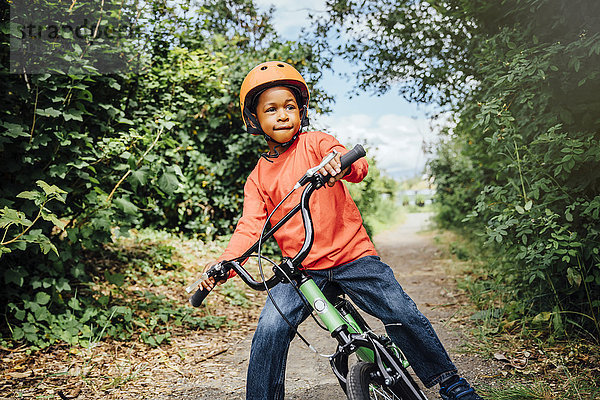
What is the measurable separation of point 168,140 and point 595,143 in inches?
155

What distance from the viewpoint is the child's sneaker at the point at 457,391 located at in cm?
232

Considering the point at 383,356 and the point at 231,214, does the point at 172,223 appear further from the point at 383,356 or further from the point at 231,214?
the point at 383,356

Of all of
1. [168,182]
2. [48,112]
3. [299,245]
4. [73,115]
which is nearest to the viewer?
[299,245]

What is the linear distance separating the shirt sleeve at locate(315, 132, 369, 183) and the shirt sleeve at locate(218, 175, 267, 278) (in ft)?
1.47

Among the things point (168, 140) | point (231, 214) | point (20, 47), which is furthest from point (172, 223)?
point (20, 47)

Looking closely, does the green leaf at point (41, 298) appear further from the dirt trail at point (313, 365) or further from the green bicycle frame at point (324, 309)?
the green bicycle frame at point (324, 309)

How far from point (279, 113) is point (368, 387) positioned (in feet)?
4.81

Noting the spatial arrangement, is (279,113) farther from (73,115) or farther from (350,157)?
(73,115)

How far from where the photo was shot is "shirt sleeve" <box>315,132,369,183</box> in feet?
7.72

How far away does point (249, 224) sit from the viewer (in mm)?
2568

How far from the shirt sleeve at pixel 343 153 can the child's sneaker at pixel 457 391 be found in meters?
1.13

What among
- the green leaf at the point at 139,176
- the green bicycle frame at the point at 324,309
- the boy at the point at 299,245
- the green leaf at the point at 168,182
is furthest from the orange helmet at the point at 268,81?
the green leaf at the point at 168,182

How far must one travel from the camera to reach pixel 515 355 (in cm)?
377

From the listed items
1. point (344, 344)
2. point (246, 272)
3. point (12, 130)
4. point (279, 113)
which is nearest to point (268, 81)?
point (279, 113)
